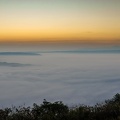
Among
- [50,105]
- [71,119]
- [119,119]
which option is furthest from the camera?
[50,105]

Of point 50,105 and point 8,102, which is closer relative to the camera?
point 50,105

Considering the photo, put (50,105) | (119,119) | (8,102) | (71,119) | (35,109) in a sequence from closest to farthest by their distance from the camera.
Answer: (119,119) < (71,119) < (35,109) < (50,105) < (8,102)

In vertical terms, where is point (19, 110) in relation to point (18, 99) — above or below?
above

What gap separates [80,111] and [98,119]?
2.10ft

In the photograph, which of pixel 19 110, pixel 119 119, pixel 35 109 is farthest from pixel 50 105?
pixel 119 119

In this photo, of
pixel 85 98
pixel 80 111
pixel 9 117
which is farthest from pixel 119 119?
pixel 85 98

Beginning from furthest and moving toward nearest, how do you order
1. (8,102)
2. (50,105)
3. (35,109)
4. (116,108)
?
(8,102), (50,105), (35,109), (116,108)

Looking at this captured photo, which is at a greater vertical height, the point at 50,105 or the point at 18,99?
the point at 50,105

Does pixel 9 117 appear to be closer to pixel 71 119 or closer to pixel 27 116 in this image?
pixel 27 116

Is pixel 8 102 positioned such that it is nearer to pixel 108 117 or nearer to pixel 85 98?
pixel 85 98

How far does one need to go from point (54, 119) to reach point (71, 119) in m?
0.53

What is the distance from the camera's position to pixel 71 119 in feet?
26.6

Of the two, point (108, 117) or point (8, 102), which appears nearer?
point (108, 117)

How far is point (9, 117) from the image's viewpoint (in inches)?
337
